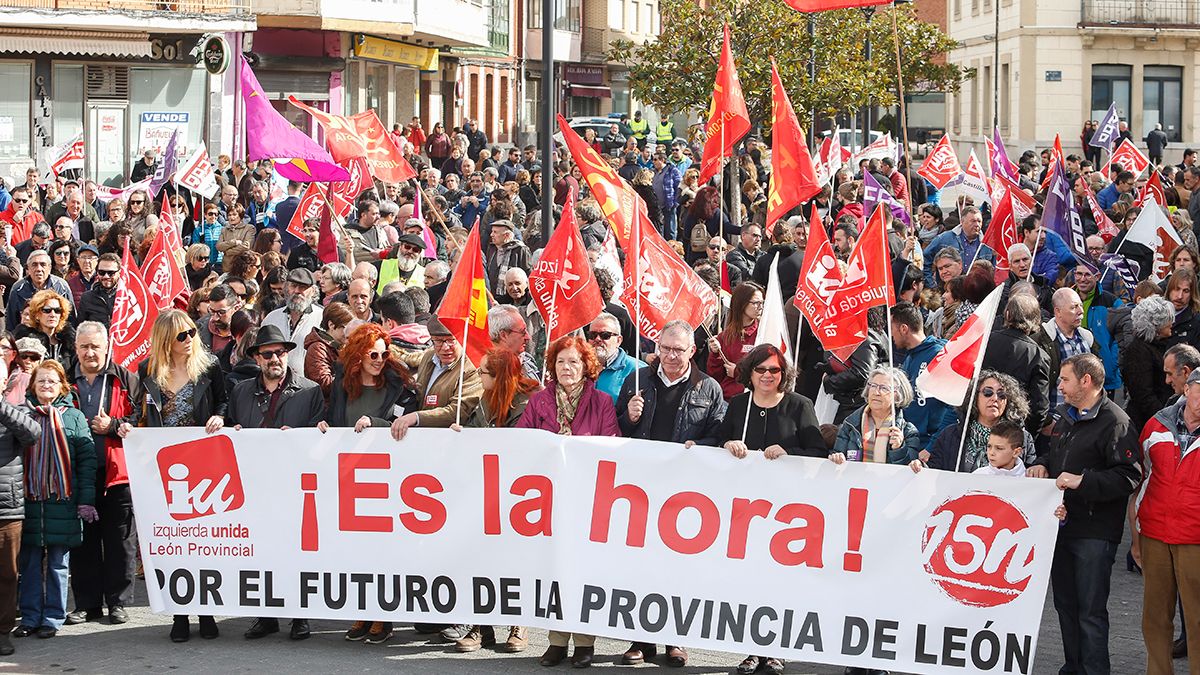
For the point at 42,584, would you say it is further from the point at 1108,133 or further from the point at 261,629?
the point at 1108,133

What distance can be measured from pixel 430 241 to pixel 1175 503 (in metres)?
7.97

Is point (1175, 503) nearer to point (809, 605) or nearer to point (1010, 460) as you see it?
point (1010, 460)

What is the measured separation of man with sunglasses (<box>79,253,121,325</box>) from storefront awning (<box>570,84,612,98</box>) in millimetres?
53020

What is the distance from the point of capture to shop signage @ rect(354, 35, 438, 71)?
37594 mm

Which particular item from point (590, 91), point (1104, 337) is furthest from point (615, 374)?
point (590, 91)

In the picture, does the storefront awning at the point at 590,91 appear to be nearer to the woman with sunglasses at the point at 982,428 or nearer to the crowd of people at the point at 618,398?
the crowd of people at the point at 618,398

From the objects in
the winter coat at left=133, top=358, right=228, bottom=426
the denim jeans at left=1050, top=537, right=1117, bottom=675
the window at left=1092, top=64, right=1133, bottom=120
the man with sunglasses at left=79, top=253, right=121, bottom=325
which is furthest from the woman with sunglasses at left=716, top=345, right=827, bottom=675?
the window at left=1092, top=64, right=1133, bottom=120

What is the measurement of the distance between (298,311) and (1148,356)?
5.22 meters

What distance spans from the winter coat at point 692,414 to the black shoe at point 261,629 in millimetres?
2014

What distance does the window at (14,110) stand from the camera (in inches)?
1204

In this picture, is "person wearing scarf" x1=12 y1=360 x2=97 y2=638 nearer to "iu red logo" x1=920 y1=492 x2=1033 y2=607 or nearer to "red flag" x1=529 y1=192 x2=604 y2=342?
"red flag" x1=529 y1=192 x2=604 y2=342

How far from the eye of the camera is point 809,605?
789cm

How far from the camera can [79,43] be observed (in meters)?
31.2

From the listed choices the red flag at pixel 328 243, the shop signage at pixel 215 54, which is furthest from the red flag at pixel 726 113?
the shop signage at pixel 215 54
